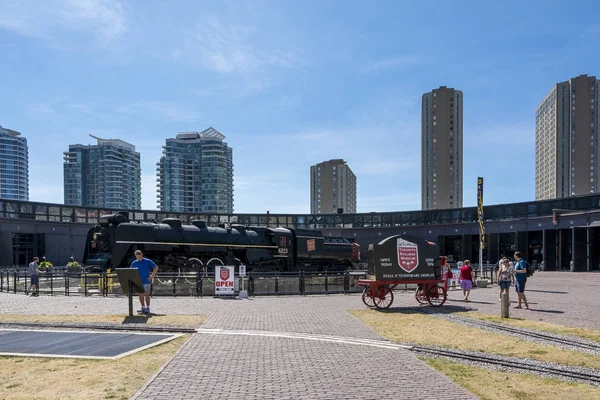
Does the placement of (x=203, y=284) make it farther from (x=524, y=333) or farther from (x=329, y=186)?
(x=329, y=186)

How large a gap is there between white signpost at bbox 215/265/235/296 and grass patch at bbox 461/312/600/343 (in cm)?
1013

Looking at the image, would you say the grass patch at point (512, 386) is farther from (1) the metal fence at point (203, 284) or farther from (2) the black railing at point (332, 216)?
(2) the black railing at point (332, 216)

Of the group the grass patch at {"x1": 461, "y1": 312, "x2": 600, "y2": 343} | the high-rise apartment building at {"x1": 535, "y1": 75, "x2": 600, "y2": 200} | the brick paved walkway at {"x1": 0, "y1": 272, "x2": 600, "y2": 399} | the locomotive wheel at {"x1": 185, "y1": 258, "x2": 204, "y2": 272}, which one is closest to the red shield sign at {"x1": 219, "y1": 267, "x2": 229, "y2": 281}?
the brick paved walkway at {"x1": 0, "y1": 272, "x2": 600, "y2": 399}

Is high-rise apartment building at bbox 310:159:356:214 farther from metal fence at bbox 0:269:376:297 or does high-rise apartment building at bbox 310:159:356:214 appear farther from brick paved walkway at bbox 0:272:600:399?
brick paved walkway at bbox 0:272:600:399

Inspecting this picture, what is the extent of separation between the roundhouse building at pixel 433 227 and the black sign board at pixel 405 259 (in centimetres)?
3457

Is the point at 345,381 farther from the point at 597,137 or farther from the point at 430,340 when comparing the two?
the point at 597,137

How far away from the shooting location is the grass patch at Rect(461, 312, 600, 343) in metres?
11.8

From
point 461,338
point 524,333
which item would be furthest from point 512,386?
point 524,333

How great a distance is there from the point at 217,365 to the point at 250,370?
687 mm

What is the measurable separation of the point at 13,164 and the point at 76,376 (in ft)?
452

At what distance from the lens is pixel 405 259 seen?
1795 cm

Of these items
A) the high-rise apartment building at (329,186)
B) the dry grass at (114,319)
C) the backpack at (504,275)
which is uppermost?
the high-rise apartment building at (329,186)

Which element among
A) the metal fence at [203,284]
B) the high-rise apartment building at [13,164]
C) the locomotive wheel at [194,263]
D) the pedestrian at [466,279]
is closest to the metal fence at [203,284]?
the metal fence at [203,284]

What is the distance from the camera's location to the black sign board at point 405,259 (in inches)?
690
